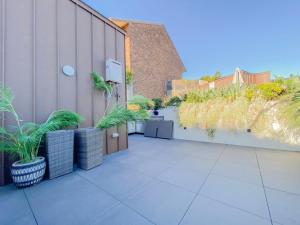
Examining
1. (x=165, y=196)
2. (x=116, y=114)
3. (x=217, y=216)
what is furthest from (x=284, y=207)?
(x=116, y=114)

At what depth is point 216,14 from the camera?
18.0ft

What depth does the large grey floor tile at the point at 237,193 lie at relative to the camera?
4.25ft

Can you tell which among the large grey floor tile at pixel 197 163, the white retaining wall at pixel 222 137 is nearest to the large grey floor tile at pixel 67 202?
the large grey floor tile at pixel 197 163

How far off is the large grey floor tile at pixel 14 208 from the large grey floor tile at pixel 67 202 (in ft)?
0.18

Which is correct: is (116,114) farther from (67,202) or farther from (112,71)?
(67,202)

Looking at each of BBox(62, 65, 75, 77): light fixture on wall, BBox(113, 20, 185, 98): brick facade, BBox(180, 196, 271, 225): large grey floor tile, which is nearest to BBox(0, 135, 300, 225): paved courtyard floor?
BBox(180, 196, 271, 225): large grey floor tile

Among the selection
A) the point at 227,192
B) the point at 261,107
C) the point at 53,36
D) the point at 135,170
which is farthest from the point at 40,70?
the point at 261,107

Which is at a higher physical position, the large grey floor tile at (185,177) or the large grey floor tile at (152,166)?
the large grey floor tile at (185,177)

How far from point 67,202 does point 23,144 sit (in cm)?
107

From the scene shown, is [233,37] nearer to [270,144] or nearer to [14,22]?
[270,144]

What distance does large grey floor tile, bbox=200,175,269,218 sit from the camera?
4.25 feet

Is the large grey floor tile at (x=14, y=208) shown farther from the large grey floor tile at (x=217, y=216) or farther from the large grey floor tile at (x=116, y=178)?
the large grey floor tile at (x=217, y=216)

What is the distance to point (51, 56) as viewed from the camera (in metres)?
2.42

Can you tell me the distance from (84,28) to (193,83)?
20.5 feet
